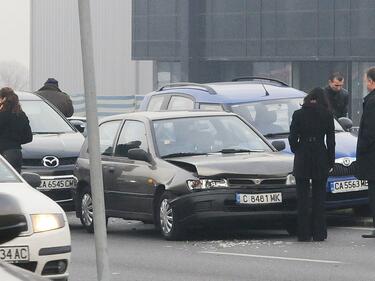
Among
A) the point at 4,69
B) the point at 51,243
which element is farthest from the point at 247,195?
the point at 4,69

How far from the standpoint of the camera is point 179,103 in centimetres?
1814

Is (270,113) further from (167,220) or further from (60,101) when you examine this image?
(60,101)

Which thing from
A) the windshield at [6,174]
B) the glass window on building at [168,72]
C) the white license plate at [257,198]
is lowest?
the glass window on building at [168,72]

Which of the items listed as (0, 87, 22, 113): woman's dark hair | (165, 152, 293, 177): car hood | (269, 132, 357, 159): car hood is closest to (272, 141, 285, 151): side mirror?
(269, 132, 357, 159): car hood

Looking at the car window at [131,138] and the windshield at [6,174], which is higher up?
the windshield at [6,174]

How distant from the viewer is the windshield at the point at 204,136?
14648mm

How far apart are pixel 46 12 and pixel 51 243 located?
9059 centimetres

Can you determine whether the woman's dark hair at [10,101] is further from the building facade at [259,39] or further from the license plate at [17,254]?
the building facade at [259,39]

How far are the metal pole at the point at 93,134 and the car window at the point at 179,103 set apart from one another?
984cm

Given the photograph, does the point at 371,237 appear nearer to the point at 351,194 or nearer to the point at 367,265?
the point at 351,194

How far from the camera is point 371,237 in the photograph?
45.8 ft

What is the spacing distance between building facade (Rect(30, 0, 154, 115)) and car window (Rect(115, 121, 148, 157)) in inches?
2690

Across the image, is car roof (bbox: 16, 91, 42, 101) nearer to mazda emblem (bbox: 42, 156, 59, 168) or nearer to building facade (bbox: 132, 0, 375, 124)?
mazda emblem (bbox: 42, 156, 59, 168)

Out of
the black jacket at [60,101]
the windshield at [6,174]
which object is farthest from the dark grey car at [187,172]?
the black jacket at [60,101]
